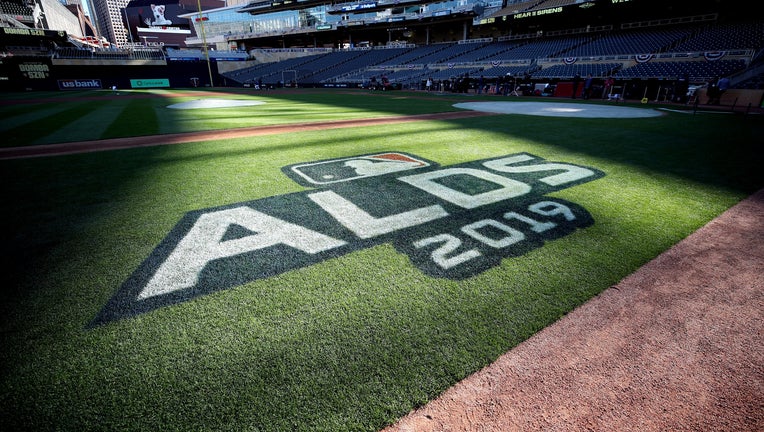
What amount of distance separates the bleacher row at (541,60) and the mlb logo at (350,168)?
924 inches

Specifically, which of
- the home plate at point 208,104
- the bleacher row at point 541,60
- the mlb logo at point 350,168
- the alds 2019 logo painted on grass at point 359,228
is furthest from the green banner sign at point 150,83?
the alds 2019 logo painted on grass at point 359,228

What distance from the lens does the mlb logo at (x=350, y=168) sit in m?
4.70

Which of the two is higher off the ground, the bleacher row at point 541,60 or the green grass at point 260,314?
the bleacher row at point 541,60

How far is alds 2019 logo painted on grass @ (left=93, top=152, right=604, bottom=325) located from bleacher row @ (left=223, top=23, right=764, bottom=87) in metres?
23.9

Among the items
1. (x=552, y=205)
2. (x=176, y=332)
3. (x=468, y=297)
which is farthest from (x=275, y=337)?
(x=552, y=205)

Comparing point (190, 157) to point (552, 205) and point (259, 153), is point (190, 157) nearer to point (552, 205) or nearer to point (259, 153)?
point (259, 153)

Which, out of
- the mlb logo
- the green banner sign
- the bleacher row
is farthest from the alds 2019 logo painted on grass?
the green banner sign

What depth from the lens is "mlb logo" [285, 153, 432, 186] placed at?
4.70 metres

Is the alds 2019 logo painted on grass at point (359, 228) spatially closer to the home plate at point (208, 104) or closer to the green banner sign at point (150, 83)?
the home plate at point (208, 104)

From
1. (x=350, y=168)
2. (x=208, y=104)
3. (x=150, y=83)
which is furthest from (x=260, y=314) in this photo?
(x=150, y=83)

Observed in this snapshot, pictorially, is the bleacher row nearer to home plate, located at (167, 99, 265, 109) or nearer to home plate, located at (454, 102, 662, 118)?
home plate, located at (454, 102, 662, 118)

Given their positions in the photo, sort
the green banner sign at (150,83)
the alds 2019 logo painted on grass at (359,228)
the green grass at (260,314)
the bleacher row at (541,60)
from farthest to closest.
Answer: the green banner sign at (150,83) → the bleacher row at (541,60) → the alds 2019 logo painted on grass at (359,228) → the green grass at (260,314)

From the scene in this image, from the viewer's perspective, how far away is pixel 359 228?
3.21 m

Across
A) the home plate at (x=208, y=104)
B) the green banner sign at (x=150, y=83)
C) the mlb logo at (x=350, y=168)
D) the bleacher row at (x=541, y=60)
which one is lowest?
the mlb logo at (x=350, y=168)
